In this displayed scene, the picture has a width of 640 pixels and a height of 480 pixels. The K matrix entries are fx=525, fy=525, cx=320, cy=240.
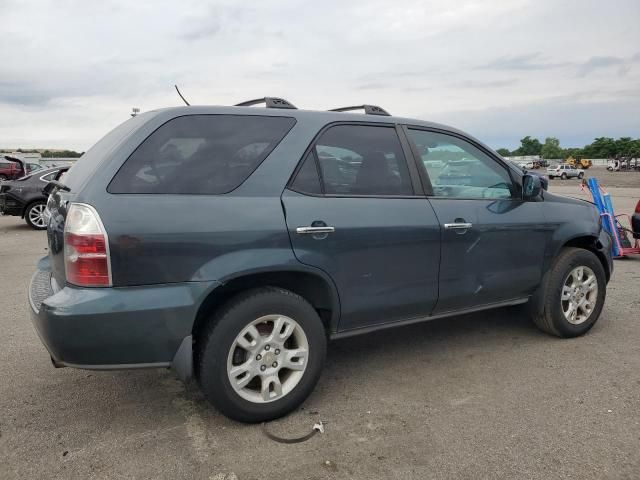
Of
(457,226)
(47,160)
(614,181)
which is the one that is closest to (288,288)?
(457,226)

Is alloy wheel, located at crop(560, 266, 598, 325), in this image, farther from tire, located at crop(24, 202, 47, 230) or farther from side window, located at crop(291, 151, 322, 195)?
tire, located at crop(24, 202, 47, 230)

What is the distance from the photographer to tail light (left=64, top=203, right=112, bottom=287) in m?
2.50

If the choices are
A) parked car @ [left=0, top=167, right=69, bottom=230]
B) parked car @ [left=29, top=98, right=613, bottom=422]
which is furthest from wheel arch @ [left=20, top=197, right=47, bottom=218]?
parked car @ [left=29, top=98, right=613, bottom=422]

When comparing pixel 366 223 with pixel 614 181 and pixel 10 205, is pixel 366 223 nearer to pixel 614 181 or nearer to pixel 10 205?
pixel 10 205

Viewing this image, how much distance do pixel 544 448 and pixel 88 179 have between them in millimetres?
2690

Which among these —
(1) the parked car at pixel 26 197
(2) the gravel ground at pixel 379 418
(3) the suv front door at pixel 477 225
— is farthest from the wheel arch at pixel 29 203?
(3) the suv front door at pixel 477 225

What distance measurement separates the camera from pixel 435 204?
3.51 metres

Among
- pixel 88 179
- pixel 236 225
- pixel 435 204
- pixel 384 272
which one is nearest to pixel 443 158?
pixel 435 204

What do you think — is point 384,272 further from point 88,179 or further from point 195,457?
point 88,179

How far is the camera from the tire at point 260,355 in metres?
2.75

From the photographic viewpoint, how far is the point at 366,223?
3154mm

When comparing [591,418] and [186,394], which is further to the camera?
[186,394]

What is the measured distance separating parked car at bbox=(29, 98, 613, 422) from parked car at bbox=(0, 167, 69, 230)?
9.72 meters

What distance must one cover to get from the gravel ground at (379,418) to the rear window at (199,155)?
1.35 metres
